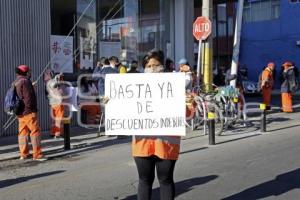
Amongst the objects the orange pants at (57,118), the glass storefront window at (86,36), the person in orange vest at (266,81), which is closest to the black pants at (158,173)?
the orange pants at (57,118)

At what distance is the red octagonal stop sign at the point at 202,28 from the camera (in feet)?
50.5

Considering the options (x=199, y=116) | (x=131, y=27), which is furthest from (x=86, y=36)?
(x=199, y=116)

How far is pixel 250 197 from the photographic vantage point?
7.10m

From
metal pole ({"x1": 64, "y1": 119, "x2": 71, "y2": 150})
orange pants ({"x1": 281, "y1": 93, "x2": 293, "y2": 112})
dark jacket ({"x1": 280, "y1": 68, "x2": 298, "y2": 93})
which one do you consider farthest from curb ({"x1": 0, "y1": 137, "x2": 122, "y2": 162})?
dark jacket ({"x1": 280, "y1": 68, "x2": 298, "y2": 93})

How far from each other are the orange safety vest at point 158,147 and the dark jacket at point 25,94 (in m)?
4.88

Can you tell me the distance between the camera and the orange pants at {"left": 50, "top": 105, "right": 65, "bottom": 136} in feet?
43.1

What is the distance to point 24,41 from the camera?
14.0 metres

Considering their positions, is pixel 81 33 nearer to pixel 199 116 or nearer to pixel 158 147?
pixel 199 116

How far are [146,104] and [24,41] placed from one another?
8.57 metres

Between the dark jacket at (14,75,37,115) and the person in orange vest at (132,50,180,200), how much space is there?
490 centimetres

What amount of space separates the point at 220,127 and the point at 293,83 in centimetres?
671

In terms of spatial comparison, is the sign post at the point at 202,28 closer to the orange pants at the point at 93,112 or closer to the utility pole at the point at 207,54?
the utility pole at the point at 207,54

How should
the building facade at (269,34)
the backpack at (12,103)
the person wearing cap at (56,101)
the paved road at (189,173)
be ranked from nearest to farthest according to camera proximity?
the paved road at (189,173) < the backpack at (12,103) < the person wearing cap at (56,101) < the building facade at (269,34)

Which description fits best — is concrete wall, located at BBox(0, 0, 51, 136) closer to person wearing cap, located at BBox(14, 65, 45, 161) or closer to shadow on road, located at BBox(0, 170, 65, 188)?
person wearing cap, located at BBox(14, 65, 45, 161)
